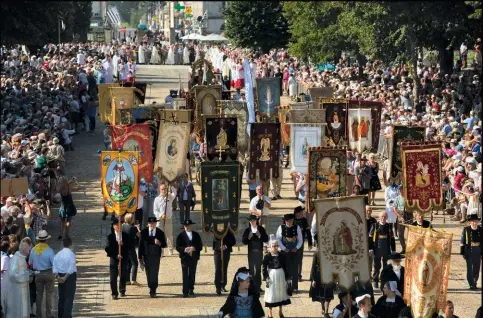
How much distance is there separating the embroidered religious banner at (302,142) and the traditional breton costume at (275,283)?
23.1 ft

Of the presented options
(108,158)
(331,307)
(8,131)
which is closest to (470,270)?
(331,307)

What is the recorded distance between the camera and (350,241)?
2158cm

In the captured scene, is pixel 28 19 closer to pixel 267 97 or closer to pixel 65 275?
pixel 267 97

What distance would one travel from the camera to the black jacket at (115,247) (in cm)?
2434

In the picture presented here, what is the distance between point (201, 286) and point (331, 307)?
8.68 feet

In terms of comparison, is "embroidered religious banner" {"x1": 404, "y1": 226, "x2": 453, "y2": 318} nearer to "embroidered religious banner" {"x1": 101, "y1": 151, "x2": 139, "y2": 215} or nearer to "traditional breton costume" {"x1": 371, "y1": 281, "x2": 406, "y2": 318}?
"traditional breton costume" {"x1": 371, "y1": 281, "x2": 406, "y2": 318}

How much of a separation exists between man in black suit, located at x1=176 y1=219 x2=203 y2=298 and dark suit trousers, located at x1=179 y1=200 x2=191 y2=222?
218 inches

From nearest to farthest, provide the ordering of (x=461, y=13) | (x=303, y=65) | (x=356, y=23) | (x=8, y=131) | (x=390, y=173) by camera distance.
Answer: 1. (x=390, y=173)
2. (x=8, y=131)
3. (x=461, y=13)
4. (x=356, y=23)
5. (x=303, y=65)

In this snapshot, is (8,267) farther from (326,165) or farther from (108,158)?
(326,165)

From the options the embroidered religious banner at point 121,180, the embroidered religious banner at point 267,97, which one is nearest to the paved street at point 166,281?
the embroidered religious banner at point 121,180

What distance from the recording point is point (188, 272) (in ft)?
80.6

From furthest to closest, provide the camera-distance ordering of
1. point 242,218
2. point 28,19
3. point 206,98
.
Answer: point 28,19
point 206,98
point 242,218

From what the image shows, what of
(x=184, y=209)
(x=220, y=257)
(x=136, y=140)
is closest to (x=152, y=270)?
(x=220, y=257)

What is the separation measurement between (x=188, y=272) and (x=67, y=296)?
9.34ft
